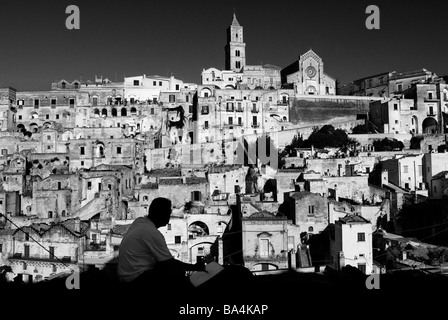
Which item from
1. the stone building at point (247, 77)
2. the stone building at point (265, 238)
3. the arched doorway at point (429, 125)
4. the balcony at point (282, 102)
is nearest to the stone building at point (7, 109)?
the stone building at point (247, 77)

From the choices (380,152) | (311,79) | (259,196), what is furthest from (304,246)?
(311,79)

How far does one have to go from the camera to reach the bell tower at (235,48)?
85.1 metres

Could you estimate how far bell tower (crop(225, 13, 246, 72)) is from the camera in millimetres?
85062

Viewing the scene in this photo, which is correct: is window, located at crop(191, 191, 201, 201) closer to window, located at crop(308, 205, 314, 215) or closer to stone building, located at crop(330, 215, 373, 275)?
A: window, located at crop(308, 205, 314, 215)

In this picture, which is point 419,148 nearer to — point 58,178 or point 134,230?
point 58,178

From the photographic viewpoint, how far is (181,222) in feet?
101

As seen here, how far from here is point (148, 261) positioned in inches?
227

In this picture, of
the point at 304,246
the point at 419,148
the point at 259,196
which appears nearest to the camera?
the point at 304,246

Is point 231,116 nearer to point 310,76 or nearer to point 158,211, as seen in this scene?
point 310,76

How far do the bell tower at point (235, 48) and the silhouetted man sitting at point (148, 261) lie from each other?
79.8 metres

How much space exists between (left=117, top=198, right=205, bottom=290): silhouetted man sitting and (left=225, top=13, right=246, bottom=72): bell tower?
7976 cm

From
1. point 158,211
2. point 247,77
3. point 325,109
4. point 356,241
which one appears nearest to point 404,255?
point 356,241

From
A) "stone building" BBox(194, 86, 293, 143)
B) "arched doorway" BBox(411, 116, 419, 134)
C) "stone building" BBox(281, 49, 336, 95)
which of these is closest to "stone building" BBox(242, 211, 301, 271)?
"stone building" BBox(194, 86, 293, 143)

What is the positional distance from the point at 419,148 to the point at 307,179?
20581mm
